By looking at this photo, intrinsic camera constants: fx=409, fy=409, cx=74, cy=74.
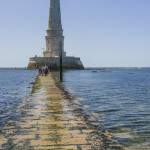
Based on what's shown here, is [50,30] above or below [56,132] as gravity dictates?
above

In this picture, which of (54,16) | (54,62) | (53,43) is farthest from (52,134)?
(53,43)

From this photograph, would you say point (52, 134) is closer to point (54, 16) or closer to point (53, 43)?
point (54, 16)

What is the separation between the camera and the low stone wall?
472 ft

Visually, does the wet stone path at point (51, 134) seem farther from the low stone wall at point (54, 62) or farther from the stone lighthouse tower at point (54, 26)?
the stone lighthouse tower at point (54, 26)

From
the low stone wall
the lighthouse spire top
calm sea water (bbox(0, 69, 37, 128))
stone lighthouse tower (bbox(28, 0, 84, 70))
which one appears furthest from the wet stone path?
the lighthouse spire top

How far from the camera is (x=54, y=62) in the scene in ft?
472

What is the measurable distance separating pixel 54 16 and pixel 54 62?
16.9 m

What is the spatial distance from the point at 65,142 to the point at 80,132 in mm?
1603

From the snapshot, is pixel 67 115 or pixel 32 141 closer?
pixel 32 141

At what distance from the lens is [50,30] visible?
486 ft

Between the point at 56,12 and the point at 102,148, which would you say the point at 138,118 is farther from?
the point at 56,12

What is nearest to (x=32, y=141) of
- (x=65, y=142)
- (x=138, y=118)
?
(x=65, y=142)

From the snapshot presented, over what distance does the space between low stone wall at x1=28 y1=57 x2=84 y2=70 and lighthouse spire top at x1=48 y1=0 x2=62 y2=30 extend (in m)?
11.8

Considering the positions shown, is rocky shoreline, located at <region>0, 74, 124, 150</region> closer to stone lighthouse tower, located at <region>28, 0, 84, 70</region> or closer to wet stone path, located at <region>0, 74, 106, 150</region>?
wet stone path, located at <region>0, 74, 106, 150</region>
